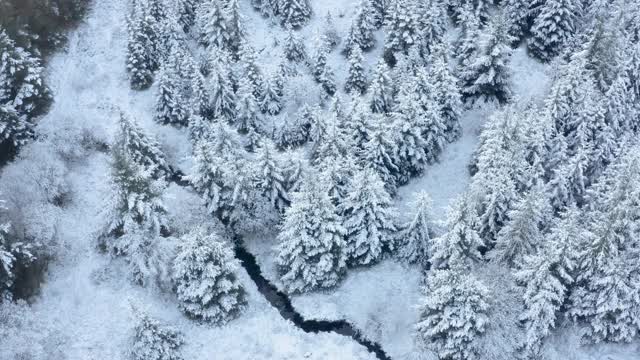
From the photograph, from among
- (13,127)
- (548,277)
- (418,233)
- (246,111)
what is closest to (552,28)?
(418,233)

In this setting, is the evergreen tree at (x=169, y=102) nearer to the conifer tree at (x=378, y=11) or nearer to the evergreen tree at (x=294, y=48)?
the evergreen tree at (x=294, y=48)

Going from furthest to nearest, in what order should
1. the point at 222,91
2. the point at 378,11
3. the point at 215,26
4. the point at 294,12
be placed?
1. the point at 294,12
2. the point at 378,11
3. the point at 215,26
4. the point at 222,91

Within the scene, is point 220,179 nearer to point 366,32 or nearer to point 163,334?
point 163,334

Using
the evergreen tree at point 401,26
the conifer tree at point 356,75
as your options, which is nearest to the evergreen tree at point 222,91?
the conifer tree at point 356,75

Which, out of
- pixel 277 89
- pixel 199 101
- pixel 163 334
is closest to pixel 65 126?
pixel 199 101

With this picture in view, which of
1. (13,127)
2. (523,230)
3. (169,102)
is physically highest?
(523,230)

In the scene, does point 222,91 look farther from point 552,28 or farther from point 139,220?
point 552,28

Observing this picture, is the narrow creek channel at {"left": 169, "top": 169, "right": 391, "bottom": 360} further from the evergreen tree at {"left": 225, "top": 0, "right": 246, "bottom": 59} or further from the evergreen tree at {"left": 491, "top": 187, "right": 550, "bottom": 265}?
the evergreen tree at {"left": 225, "top": 0, "right": 246, "bottom": 59}

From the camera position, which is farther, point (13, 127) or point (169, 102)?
point (169, 102)
